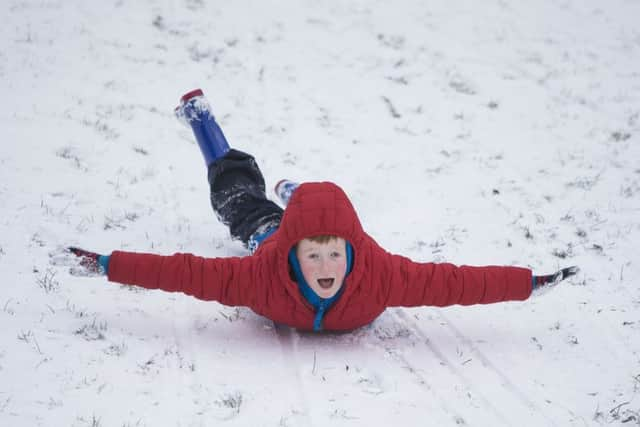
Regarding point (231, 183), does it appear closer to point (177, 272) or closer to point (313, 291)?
point (177, 272)

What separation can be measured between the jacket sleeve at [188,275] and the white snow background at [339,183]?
37cm

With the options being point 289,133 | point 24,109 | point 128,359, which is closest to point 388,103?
point 289,133

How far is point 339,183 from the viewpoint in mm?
6902

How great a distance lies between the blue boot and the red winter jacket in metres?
1.74

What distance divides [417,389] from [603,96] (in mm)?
6887

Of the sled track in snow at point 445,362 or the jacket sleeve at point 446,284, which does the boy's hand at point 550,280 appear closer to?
the jacket sleeve at point 446,284

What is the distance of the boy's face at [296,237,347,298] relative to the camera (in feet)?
12.4

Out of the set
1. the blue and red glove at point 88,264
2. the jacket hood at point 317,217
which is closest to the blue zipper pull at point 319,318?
the jacket hood at point 317,217

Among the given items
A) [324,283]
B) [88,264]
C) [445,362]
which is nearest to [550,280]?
[445,362]

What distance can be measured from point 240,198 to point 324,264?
1740 millimetres

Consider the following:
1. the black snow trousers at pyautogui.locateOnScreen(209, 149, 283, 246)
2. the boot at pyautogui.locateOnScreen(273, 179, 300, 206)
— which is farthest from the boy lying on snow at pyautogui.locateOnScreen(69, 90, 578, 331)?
Answer: the boot at pyautogui.locateOnScreen(273, 179, 300, 206)

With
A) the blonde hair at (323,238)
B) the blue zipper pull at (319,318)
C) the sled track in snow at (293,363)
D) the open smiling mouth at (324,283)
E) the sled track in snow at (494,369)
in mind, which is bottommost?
the sled track in snow at (293,363)

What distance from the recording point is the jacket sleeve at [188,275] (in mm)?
3838

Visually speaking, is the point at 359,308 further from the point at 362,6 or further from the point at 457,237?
the point at 362,6
